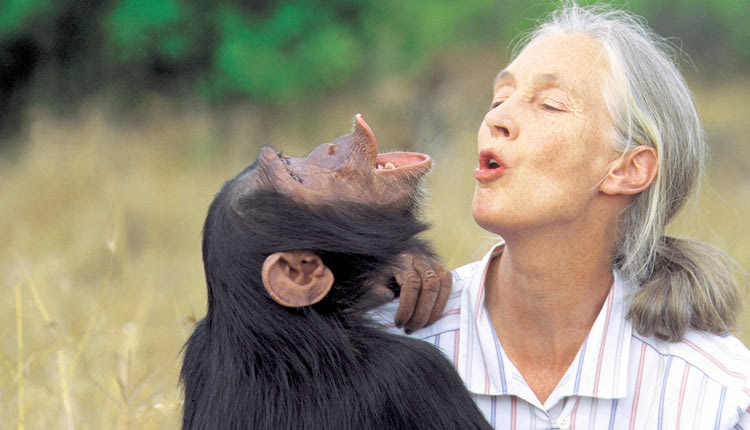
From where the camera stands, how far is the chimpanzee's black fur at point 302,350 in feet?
8.37

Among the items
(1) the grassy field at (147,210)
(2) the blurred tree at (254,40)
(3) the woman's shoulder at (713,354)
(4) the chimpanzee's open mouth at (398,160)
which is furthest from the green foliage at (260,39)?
(3) the woman's shoulder at (713,354)

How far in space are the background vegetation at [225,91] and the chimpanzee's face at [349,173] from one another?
486 cm

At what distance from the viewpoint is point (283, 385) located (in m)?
2.57

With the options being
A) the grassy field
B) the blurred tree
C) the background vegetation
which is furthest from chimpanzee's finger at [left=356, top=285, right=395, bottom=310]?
the blurred tree

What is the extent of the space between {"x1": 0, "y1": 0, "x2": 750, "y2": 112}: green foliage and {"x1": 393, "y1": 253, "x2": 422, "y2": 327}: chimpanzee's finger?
7378 mm

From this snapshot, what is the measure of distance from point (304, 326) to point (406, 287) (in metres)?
0.44

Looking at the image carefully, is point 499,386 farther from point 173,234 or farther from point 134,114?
point 134,114

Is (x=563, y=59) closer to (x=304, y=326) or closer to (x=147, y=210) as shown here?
(x=304, y=326)

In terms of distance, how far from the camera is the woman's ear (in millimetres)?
2770

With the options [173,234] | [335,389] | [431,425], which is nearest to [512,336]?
[431,425]

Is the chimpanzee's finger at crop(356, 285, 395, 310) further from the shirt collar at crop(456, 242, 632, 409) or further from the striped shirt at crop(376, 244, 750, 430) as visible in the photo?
the shirt collar at crop(456, 242, 632, 409)

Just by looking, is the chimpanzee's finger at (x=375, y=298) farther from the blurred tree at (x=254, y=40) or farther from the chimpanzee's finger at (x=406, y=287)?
the blurred tree at (x=254, y=40)

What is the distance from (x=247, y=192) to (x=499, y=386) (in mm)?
1074

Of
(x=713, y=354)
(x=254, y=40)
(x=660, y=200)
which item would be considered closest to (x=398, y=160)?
(x=660, y=200)
